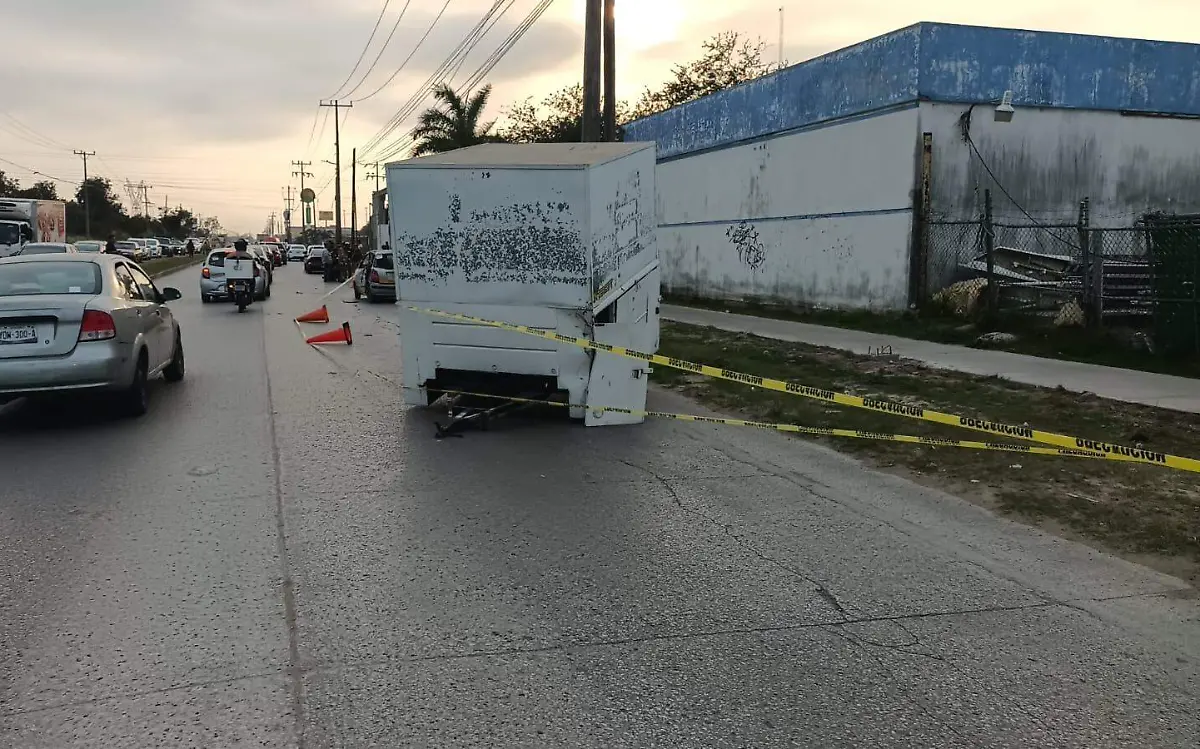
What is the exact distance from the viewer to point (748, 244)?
23688 mm

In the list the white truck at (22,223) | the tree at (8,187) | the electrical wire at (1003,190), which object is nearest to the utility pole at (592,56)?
the electrical wire at (1003,190)

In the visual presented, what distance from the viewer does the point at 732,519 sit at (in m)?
5.98

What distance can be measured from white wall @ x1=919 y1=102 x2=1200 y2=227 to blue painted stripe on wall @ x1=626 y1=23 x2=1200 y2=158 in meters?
0.34

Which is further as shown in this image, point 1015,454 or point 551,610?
point 1015,454

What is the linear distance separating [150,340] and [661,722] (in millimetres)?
8179

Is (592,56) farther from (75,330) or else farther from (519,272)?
(75,330)

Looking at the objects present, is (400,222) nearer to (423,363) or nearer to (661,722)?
(423,363)

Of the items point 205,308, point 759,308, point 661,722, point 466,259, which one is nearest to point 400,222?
point 466,259

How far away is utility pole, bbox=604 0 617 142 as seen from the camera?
18094 millimetres

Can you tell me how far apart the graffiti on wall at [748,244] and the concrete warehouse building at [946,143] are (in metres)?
0.47

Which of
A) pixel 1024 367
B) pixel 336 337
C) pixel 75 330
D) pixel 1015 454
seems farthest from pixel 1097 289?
pixel 75 330

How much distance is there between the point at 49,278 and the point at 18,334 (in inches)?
43.9

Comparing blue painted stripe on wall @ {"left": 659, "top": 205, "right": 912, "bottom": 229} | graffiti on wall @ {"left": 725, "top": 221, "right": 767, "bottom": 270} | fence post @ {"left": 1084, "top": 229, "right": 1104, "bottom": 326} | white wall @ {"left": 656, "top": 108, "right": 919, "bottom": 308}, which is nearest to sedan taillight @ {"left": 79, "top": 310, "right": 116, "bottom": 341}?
fence post @ {"left": 1084, "top": 229, "right": 1104, "bottom": 326}

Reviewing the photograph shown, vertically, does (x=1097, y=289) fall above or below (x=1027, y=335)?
above
